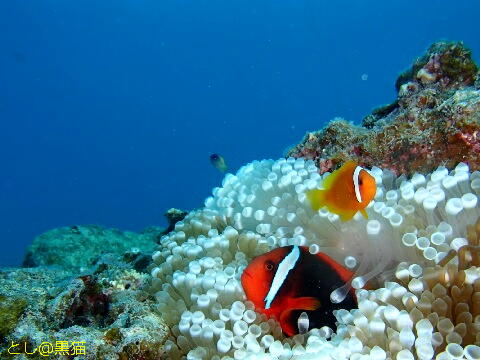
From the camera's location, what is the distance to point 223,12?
80750 mm

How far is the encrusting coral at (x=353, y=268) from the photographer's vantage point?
1498 mm

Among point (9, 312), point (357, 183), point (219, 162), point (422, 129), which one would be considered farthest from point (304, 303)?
point (219, 162)

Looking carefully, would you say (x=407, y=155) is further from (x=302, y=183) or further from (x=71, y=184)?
(x=71, y=184)

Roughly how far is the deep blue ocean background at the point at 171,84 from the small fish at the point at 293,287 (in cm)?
6071

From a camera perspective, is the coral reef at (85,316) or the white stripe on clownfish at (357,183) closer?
the coral reef at (85,316)

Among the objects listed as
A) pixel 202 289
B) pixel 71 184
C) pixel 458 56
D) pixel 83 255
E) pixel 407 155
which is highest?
pixel 71 184

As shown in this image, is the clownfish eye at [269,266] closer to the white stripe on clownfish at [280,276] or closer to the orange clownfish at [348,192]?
the white stripe on clownfish at [280,276]

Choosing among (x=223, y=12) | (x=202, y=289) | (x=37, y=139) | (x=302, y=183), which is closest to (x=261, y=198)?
(x=302, y=183)

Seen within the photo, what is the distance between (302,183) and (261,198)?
279mm

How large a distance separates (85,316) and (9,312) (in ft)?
1.19

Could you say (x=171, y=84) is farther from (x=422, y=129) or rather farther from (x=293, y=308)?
(x=293, y=308)

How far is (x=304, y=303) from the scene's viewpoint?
5.34 feet

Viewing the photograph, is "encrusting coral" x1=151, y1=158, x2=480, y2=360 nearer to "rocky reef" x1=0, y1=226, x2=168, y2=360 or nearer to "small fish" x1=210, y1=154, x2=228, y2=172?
"rocky reef" x1=0, y1=226, x2=168, y2=360

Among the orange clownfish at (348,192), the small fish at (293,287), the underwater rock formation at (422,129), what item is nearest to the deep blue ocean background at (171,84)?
the underwater rock formation at (422,129)
